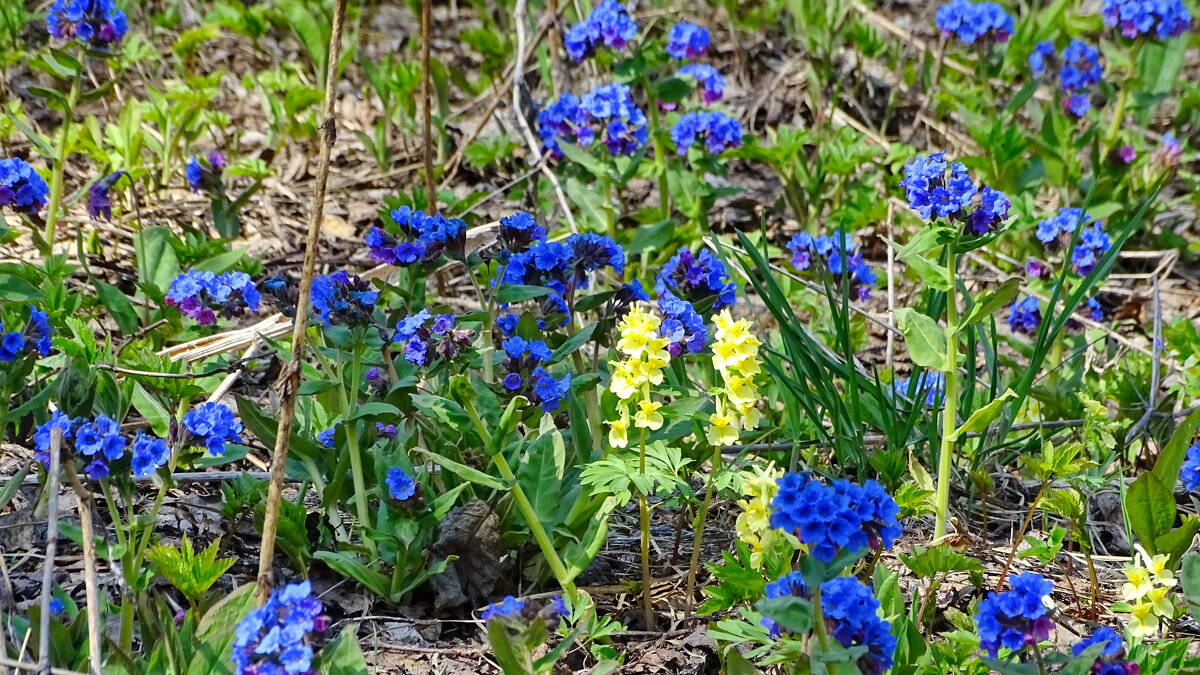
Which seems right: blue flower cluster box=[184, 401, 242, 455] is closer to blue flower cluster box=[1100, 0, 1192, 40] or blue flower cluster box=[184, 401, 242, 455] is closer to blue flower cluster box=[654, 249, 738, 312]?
blue flower cluster box=[654, 249, 738, 312]

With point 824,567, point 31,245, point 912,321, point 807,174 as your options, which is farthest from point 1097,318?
point 31,245

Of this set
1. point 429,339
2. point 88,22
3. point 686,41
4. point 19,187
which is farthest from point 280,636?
point 686,41

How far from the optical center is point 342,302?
2160mm

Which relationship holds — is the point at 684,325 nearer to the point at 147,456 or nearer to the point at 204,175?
the point at 147,456

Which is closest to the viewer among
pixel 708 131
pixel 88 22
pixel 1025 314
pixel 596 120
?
pixel 88 22

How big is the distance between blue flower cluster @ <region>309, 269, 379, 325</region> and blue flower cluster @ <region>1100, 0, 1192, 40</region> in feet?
10.6

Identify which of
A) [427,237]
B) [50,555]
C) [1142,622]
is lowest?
[1142,622]

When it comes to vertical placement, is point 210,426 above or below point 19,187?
below

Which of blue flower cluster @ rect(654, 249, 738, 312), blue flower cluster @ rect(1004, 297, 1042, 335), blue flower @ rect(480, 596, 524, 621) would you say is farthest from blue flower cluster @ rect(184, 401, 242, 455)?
blue flower cluster @ rect(1004, 297, 1042, 335)

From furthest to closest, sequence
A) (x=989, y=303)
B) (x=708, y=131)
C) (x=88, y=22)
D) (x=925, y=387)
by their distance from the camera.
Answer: (x=708, y=131) < (x=88, y=22) < (x=925, y=387) < (x=989, y=303)

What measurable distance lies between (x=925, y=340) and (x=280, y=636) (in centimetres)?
130

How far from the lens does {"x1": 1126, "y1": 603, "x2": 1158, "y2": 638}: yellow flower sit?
1878 millimetres

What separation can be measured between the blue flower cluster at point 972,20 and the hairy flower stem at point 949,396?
2494mm

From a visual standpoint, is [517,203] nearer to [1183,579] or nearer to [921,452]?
[921,452]
